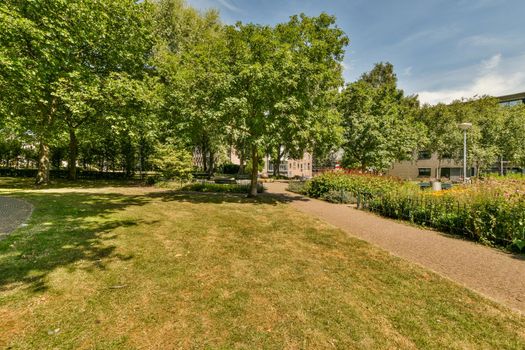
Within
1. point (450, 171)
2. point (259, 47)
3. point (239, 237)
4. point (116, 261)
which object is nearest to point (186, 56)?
point (259, 47)

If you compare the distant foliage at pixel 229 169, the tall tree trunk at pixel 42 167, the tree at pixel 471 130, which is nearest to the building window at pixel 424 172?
the tree at pixel 471 130

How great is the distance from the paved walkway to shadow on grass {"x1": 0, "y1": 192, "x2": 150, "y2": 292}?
8.00m

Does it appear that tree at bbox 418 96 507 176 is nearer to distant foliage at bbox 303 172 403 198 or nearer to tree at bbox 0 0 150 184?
distant foliage at bbox 303 172 403 198

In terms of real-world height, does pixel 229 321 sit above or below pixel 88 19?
below

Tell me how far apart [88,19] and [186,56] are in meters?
6.14

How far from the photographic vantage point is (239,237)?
28.3ft

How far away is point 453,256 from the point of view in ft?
24.2

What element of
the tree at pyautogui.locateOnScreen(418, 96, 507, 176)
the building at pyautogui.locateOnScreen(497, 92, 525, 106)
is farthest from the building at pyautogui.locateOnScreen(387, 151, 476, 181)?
the building at pyautogui.locateOnScreen(497, 92, 525, 106)

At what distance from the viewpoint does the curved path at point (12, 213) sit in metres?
8.18

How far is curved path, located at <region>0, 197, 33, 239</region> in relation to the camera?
8.18 meters

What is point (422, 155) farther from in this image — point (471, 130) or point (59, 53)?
point (59, 53)

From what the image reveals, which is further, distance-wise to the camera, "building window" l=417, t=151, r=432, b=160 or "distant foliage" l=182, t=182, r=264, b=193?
"building window" l=417, t=151, r=432, b=160

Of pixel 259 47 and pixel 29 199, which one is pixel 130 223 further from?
pixel 259 47

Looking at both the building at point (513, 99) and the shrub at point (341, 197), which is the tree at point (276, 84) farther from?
the building at point (513, 99)
